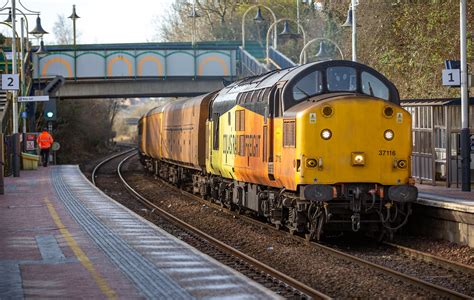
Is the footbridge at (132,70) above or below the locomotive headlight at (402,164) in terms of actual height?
above

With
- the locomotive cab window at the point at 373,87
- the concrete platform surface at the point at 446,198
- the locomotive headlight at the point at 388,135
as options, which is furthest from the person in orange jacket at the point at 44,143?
the locomotive headlight at the point at 388,135

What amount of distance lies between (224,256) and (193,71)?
38306mm

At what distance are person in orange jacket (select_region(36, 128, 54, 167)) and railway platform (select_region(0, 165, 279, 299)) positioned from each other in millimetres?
20702

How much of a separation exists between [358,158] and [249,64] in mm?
36722

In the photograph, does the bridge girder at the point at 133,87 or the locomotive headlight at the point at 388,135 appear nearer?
the locomotive headlight at the point at 388,135

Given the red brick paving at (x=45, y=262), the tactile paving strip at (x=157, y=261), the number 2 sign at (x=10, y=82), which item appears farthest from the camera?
the number 2 sign at (x=10, y=82)

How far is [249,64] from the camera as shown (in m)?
53.3

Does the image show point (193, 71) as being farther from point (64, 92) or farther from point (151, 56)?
point (64, 92)

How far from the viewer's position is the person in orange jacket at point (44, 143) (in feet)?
147

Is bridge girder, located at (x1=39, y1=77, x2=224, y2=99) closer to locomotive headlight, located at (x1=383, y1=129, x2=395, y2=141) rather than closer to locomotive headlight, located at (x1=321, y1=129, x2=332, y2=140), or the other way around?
locomotive headlight, located at (x1=383, y1=129, x2=395, y2=141)

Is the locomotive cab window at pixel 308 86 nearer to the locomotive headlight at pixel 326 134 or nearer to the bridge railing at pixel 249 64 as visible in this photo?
the locomotive headlight at pixel 326 134

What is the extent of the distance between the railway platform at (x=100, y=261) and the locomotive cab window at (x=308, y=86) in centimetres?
365

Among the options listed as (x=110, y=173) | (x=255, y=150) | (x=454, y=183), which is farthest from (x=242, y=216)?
(x=110, y=173)

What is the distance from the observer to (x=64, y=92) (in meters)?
53.3
